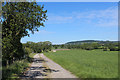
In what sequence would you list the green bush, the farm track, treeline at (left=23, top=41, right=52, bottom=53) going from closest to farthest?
the green bush, the farm track, treeline at (left=23, top=41, right=52, bottom=53)

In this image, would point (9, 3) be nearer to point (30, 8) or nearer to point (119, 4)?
point (30, 8)

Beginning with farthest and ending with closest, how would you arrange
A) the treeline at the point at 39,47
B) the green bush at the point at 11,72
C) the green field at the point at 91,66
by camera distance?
1. the treeline at the point at 39,47
2. the green field at the point at 91,66
3. the green bush at the point at 11,72

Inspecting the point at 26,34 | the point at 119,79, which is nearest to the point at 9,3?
the point at 26,34

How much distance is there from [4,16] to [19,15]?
5.70ft

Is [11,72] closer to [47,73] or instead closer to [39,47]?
[47,73]

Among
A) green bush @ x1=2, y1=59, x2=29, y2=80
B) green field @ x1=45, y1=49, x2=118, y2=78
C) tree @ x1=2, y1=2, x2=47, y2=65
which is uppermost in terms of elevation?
tree @ x1=2, y1=2, x2=47, y2=65

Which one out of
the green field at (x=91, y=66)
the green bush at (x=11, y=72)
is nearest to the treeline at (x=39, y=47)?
the green field at (x=91, y=66)

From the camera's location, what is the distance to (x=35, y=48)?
90.4 m

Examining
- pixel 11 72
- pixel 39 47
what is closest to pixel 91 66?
pixel 11 72

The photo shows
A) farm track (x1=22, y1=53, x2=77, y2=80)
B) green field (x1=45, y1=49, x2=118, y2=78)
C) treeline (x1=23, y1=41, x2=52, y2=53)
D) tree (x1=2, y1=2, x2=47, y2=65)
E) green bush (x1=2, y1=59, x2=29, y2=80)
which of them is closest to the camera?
green bush (x1=2, y1=59, x2=29, y2=80)

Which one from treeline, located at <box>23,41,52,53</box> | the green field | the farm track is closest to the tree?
the farm track

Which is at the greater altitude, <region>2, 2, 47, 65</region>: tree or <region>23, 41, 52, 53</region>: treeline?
<region>2, 2, 47, 65</region>: tree

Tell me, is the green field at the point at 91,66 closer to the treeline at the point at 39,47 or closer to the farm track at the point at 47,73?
the farm track at the point at 47,73

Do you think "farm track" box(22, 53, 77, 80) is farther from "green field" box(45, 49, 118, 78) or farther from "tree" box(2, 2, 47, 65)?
"tree" box(2, 2, 47, 65)
